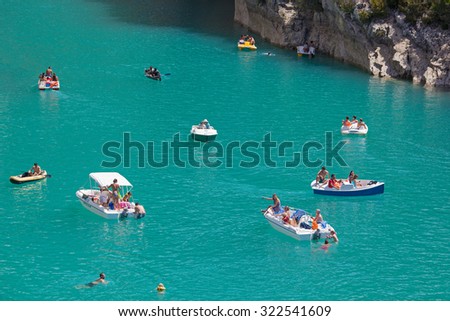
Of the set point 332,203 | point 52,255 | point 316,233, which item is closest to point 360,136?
point 332,203

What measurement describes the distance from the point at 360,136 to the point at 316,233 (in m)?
24.9

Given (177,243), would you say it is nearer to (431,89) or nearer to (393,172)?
(393,172)

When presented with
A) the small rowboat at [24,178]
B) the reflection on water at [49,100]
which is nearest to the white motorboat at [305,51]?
the reflection on water at [49,100]

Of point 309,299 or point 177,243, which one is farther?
point 177,243

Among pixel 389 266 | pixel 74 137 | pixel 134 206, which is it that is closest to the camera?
pixel 389 266

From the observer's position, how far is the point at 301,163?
8338cm

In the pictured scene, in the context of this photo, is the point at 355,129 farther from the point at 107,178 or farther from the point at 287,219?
the point at 107,178

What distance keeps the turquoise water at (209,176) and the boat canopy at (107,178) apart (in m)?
2.24

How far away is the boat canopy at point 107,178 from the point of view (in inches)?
2891

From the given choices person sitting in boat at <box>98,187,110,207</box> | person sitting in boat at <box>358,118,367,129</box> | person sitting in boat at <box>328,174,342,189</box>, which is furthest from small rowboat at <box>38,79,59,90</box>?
person sitting in boat at <box>328,174,342,189</box>

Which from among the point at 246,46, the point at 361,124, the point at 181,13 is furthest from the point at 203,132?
the point at 181,13

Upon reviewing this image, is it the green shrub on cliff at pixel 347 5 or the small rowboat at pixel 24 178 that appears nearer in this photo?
the small rowboat at pixel 24 178

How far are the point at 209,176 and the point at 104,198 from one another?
11439mm

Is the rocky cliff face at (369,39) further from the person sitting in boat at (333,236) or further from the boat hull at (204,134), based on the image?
the person sitting in boat at (333,236)
